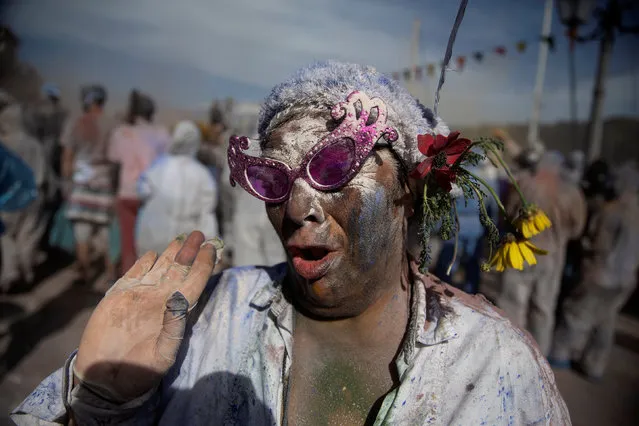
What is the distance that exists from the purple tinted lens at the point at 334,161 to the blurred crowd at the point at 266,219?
111 inches

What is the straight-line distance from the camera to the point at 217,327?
1.66 m

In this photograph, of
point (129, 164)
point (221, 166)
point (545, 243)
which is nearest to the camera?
point (545, 243)

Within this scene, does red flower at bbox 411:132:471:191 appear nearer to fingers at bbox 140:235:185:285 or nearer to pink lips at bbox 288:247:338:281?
pink lips at bbox 288:247:338:281

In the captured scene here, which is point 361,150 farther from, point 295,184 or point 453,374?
point 453,374

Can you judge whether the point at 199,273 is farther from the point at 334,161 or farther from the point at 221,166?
the point at 221,166

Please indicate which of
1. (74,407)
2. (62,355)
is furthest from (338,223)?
(62,355)

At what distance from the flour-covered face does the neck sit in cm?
9

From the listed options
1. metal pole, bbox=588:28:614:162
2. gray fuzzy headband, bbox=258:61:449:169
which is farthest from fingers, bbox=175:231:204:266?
metal pole, bbox=588:28:614:162

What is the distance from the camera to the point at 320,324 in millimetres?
1686

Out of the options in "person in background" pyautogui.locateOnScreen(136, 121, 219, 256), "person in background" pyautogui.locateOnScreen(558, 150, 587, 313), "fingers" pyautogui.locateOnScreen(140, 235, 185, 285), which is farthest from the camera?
"person in background" pyautogui.locateOnScreen(558, 150, 587, 313)

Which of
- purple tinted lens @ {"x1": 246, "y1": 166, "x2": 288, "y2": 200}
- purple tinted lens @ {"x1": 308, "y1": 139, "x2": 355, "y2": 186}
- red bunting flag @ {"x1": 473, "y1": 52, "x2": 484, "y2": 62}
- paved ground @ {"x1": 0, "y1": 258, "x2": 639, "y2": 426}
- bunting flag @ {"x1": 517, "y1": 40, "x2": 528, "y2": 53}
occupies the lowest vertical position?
paved ground @ {"x1": 0, "y1": 258, "x2": 639, "y2": 426}

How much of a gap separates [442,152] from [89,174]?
18.4ft

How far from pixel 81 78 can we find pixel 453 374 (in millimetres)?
9510

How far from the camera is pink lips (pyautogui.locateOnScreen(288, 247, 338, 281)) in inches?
57.6
